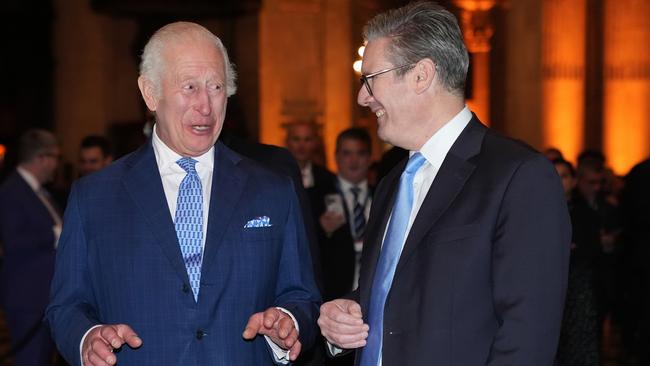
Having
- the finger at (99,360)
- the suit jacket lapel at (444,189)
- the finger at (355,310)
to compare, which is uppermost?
the suit jacket lapel at (444,189)

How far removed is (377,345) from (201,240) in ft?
2.24

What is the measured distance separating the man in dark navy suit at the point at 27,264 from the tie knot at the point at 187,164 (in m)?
4.24

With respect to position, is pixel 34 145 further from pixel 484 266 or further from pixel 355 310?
pixel 484 266

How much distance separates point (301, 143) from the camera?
26.8ft

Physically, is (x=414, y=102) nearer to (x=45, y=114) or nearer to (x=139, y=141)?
(x=139, y=141)

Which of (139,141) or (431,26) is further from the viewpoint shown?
(139,141)

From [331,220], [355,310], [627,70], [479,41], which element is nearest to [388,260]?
[355,310]

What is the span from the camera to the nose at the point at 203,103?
337cm

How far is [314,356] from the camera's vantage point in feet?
14.6

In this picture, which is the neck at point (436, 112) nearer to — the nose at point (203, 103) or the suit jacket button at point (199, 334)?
the nose at point (203, 103)

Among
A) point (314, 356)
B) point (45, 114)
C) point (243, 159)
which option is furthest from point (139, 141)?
point (45, 114)

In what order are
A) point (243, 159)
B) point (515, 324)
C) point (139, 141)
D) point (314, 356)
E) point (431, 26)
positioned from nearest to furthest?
point (515, 324)
point (431, 26)
point (243, 159)
point (314, 356)
point (139, 141)

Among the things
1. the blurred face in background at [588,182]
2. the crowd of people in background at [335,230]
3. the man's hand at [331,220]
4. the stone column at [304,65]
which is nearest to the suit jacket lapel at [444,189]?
the crowd of people in background at [335,230]

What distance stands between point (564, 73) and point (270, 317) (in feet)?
46.0
